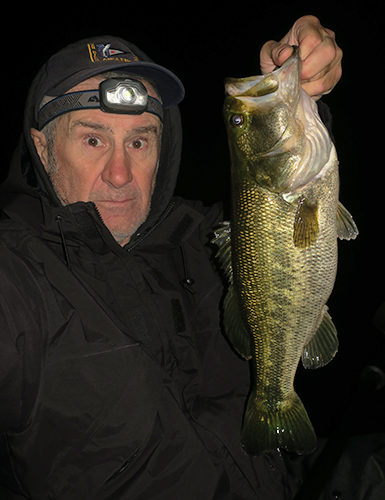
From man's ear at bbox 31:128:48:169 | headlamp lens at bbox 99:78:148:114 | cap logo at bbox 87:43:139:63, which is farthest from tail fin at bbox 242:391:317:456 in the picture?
cap logo at bbox 87:43:139:63

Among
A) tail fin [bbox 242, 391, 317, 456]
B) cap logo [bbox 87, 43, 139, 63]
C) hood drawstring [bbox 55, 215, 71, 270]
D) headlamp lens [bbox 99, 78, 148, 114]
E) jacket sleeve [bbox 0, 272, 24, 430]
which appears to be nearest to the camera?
jacket sleeve [bbox 0, 272, 24, 430]

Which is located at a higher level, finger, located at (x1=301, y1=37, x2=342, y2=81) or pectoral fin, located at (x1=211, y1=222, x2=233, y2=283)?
finger, located at (x1=301, y1=37, x2=342, y2=81)

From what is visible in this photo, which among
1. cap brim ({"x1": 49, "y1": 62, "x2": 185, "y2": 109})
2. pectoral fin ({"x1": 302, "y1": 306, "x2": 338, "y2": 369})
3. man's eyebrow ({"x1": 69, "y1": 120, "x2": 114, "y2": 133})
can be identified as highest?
cap brim ({"x1": 49, "y1": 62, "x2": 185, "y2": 109})

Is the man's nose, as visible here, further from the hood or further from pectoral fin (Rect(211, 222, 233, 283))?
pectoral fin (Rect(211, 222, 233, 283))

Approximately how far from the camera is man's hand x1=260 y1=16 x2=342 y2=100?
4.33 feet

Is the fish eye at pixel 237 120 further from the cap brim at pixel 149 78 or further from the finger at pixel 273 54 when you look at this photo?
the cap brim at pixel 149 78

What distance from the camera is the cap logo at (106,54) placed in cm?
184

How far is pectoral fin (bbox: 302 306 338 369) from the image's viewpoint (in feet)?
4.51

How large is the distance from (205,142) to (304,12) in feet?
13.7

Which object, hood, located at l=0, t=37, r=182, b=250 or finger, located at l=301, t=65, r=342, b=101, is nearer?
finger, located at l=301, t=65, r=342, b=101

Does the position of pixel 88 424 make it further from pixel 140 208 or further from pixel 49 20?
pixel 49 20

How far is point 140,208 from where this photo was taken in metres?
1.86

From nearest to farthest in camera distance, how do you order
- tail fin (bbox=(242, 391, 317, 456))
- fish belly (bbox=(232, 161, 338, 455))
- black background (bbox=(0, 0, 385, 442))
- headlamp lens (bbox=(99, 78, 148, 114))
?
1. fish belly (bbox=(232, 161, 338, 455))
2. tail fin (bbox=(242, 391, 317, 456))
3. headlamp lens (bbox=(99, 78, 148, 114))
4. black background (bbox=(0, 0, 385, 442))

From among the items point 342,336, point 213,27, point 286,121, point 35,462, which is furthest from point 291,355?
point 213,27
